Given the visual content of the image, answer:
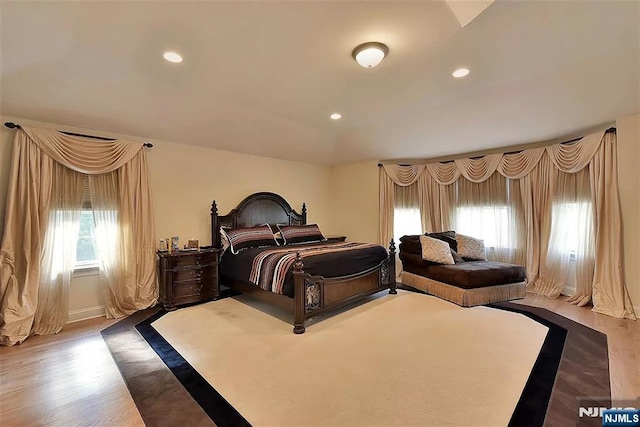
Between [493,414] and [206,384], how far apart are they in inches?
79.7

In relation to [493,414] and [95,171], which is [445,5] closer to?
[493,414]

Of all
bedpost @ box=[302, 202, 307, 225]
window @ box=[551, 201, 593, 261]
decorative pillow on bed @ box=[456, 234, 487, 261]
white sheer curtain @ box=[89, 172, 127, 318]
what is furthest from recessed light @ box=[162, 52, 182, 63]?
window @ box=[551, 201, 593, 261]

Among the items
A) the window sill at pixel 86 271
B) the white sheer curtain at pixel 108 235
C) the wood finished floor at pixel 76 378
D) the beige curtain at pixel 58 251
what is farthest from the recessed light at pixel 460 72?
the window sill at pixel 86 271

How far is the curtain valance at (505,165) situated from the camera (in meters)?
3.92

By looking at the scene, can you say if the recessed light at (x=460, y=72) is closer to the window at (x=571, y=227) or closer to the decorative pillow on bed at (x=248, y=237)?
the window at (x=571, y=227)

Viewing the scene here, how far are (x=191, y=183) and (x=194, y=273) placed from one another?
147 centimetres

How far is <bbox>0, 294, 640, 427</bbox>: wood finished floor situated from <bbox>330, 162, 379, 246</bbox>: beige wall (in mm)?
3614

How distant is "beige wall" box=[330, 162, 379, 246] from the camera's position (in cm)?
588

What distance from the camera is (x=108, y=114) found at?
11.3 feet

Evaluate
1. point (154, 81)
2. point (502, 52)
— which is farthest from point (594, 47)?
point (154, 81)

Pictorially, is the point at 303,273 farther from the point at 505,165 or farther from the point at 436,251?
the point at 505,165

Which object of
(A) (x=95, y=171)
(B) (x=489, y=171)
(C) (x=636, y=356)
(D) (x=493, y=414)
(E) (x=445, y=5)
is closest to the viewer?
(D) (x=493, y=414)

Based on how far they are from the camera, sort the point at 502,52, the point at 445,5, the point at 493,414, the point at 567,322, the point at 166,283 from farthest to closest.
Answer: the point at 166,283, the point at 567,322, the point at 502,52, the point at 445,5, the point at 493,414

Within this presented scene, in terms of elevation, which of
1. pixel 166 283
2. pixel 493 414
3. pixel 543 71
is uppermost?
pixel 543 71
